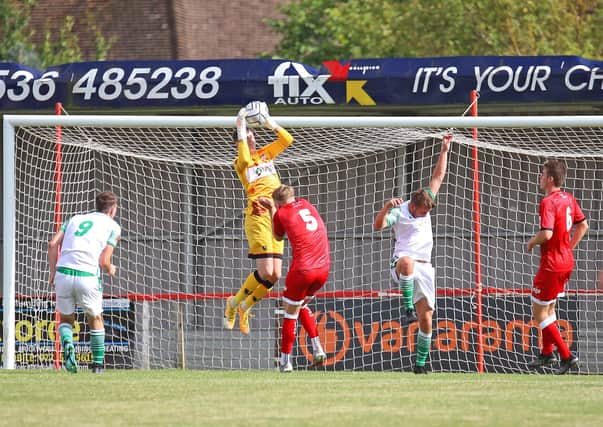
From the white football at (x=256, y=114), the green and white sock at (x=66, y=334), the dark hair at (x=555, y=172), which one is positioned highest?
the white football at (x=256, y=114)

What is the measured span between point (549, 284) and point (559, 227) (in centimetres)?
55

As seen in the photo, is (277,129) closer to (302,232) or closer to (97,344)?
(302,232)

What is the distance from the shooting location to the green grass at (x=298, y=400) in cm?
793

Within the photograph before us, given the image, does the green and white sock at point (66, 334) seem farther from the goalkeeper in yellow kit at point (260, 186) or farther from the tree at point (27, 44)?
the tree at point (27, 44)

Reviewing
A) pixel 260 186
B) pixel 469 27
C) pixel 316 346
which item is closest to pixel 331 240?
pixel 260 186

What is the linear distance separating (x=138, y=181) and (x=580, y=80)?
5868 mm

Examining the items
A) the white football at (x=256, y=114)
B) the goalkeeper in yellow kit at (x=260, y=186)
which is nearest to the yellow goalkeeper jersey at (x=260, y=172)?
the goalkeeper in yellow kit at (x=260, y=186)

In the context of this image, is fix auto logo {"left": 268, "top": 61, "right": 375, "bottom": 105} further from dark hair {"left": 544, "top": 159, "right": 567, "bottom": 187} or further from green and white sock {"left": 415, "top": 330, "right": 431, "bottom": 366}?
green and white sock {"left": 415, "top": 330, "right": 431, "bottom": 366}

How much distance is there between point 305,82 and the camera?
14.8 meters

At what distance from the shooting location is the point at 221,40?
32.5m

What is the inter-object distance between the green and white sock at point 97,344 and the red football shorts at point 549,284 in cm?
411

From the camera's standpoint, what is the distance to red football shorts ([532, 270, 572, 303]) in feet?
38.7

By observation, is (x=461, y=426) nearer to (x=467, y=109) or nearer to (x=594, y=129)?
(x=467, y=109)

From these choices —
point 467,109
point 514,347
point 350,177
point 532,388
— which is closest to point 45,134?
point 350,177
